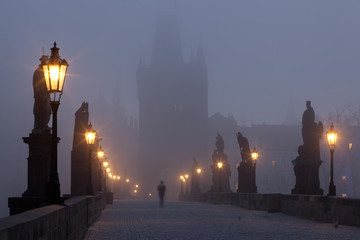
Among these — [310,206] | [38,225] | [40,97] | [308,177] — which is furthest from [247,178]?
[38,225]

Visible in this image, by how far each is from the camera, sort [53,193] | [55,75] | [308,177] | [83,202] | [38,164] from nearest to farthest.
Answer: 1. [53,193]
2. [55,75]
3. [83,202]
4. [38,164]
5. [308,177]

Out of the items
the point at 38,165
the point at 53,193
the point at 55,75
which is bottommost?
the point at 53,193

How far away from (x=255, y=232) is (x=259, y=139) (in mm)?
128315

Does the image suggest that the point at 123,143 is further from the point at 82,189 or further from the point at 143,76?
the point at 82,189

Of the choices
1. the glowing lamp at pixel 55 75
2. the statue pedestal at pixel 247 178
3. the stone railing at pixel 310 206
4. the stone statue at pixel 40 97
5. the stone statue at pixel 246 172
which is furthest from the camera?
the stone statue at pixel 246 172

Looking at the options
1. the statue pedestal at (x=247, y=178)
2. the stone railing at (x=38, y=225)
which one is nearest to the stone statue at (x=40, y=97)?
the stone railing at (x=38, y=225)

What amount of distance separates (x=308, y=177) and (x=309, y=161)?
72 cm

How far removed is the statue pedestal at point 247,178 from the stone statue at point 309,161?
11.3 metres

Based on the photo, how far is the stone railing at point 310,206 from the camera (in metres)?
20.3

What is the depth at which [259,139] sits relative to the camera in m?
145

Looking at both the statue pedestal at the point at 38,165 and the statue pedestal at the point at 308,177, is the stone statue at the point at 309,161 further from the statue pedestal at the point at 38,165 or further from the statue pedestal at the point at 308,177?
the statue pedestal at the point at 38,165

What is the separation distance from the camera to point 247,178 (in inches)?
1736

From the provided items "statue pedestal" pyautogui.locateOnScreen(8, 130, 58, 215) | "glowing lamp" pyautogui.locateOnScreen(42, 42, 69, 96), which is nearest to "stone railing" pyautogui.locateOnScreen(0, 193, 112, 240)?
"glowing lamp" pyautogui.locateOnScreen(42, 42, 69, 96)

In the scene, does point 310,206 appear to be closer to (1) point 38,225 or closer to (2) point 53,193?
(2) point 53,193
